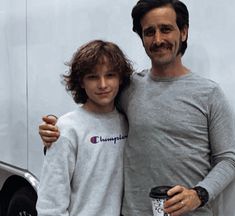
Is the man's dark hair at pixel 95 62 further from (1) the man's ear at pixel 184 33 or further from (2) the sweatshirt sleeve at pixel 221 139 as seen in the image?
(2) the sweatshirt sleeve at pixel 221 139

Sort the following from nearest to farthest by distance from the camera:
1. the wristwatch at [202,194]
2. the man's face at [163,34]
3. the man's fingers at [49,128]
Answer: the wristwatch at [202,194]
the man's face at [163,34]
the man's fingers at [49,128]

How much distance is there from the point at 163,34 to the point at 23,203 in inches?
75.4

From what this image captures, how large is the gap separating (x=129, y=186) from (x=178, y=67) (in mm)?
521

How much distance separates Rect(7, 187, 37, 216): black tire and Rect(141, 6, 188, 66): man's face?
1.65 meters

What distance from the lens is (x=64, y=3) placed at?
8.98 feet

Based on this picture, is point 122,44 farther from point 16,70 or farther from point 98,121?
point 16,70

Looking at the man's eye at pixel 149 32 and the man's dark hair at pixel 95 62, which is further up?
the man's eye at pixel 149 32

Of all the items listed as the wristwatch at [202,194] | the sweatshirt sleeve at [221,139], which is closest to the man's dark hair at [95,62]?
the sweatshirt sleeve at [221,139]

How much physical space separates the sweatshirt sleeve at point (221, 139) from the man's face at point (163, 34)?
23cm

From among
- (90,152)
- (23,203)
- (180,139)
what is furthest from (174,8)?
(23,203)

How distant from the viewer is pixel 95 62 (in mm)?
2004

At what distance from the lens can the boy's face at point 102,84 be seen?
2.01 meters

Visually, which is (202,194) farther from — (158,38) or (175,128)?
(158,38)

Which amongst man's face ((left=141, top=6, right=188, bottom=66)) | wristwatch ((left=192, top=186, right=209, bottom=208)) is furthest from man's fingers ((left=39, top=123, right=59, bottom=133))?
wristwatch ((left=192, top=186, right=209, bottom=208))
